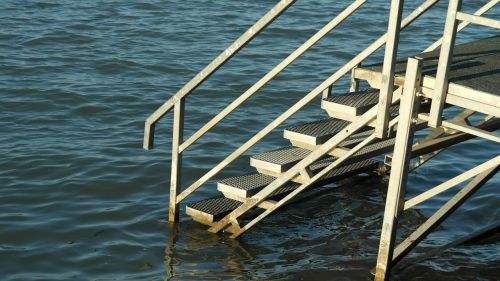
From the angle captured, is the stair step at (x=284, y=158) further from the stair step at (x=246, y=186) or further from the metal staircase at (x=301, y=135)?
the stair step at (x=246, y=186)

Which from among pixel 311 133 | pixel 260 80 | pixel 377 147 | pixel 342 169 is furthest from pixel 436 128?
pixel 342 169

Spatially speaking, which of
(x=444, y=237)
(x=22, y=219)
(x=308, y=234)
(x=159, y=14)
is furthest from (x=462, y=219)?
(x=159, y=14)

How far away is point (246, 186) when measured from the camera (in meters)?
9.72

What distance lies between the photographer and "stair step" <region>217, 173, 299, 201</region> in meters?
9.62

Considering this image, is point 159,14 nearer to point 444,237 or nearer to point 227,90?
point 227,90

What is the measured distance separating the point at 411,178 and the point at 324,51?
19.9ft

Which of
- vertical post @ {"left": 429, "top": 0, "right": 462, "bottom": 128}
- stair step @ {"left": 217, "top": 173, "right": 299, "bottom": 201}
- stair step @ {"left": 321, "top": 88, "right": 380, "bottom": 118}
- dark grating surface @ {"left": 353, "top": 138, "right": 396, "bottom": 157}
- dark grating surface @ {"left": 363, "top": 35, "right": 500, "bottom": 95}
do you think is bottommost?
stair step @ {"left": 217, "top": 173, "right": 299, "bottom": 201}

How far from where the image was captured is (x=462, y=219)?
1084 cm

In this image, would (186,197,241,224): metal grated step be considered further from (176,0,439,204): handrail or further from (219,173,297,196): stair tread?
(219,173,297,196): stair tread

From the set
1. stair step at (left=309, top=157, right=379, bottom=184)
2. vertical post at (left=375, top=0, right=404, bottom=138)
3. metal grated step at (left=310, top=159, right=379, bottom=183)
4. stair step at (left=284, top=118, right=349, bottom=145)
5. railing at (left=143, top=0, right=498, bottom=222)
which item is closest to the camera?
vertical post at (left=375, top=0, right=404, bottom=138)

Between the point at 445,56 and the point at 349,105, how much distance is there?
4.01 ft

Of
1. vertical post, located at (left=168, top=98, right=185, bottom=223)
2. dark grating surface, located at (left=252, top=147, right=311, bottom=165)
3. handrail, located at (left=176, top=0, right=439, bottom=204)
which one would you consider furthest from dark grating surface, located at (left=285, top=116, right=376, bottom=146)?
vertical post, located at (left=168, top=98, right=185, bottom=223)

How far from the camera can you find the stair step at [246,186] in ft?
31.6

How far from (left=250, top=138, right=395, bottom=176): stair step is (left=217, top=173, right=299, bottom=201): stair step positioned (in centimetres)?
22
